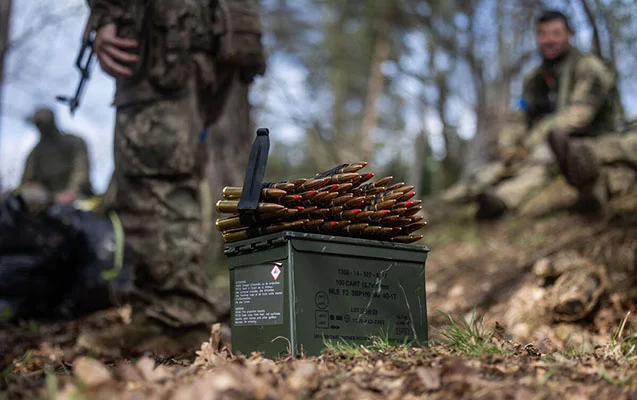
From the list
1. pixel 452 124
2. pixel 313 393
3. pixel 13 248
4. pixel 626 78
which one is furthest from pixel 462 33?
pixel 313 393

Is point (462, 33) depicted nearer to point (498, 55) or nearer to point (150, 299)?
point (498, 55)

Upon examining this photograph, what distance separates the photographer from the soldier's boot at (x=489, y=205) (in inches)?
318

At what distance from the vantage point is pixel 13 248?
5.89 meters

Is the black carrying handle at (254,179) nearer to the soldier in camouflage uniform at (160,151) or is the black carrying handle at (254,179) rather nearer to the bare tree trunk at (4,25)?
the soldier in camouflage uniform at (160,151)

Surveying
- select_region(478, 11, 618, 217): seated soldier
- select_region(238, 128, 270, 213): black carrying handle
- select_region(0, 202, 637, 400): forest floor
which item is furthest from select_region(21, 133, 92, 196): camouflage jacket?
select_region(238, 128, 270, 213): black carrying handle

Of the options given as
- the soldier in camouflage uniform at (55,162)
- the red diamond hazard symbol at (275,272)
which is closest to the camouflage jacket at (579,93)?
the red diamond hazard symbol at (275,272)

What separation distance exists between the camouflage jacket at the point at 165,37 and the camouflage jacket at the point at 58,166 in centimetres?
530

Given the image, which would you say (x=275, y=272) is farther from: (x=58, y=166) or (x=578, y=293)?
(x=58, y=166)

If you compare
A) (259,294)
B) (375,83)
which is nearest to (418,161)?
(375,83)

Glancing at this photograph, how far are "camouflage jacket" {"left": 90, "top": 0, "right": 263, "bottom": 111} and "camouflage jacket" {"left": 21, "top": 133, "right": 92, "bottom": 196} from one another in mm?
5300

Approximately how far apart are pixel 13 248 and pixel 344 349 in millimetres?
4282

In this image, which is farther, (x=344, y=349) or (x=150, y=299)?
(x=150, y=299)

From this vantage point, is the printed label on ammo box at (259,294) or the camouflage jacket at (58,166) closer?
the printed label on ammo box at (259,294)

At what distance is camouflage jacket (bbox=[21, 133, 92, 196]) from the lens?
9234 millimetres
